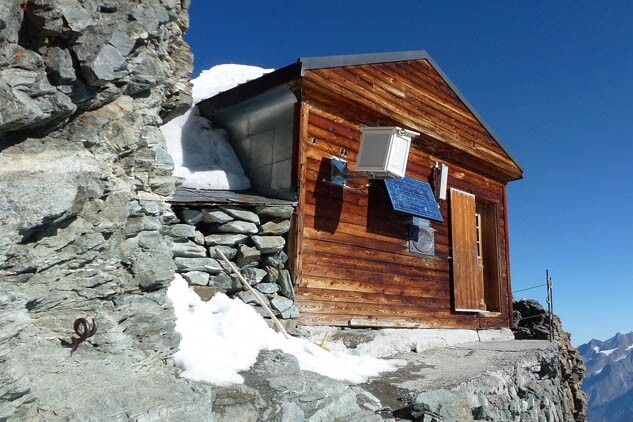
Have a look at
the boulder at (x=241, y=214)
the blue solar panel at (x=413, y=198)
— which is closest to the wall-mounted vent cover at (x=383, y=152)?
the blue solar panel at (x=413, y=198)

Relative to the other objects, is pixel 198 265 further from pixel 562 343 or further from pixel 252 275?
pixel 562 343

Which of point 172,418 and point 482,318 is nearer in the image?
point 172,418

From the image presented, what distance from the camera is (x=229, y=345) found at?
5750 millimetres

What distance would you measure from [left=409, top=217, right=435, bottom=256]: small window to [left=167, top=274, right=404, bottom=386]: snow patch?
2.95 metres

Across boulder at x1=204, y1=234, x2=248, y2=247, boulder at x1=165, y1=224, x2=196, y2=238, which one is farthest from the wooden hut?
boulder at x1=165, y1=224, x2=196, y2=238

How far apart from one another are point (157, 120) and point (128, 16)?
1.09 meters

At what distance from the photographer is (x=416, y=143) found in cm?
1038

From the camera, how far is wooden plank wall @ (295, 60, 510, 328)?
8195 millimetres

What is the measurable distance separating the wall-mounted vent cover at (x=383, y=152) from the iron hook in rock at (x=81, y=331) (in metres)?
5.35

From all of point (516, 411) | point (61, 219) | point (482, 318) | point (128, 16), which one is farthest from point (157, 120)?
point (482, 318)

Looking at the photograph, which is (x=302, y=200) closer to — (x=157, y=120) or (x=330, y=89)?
(x=330, y=89)

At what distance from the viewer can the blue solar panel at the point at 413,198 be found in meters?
9.21

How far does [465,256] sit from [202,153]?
18.4 ft

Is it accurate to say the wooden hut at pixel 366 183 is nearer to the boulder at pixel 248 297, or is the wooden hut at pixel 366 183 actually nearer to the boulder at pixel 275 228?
the boulder at pixel 275 228
